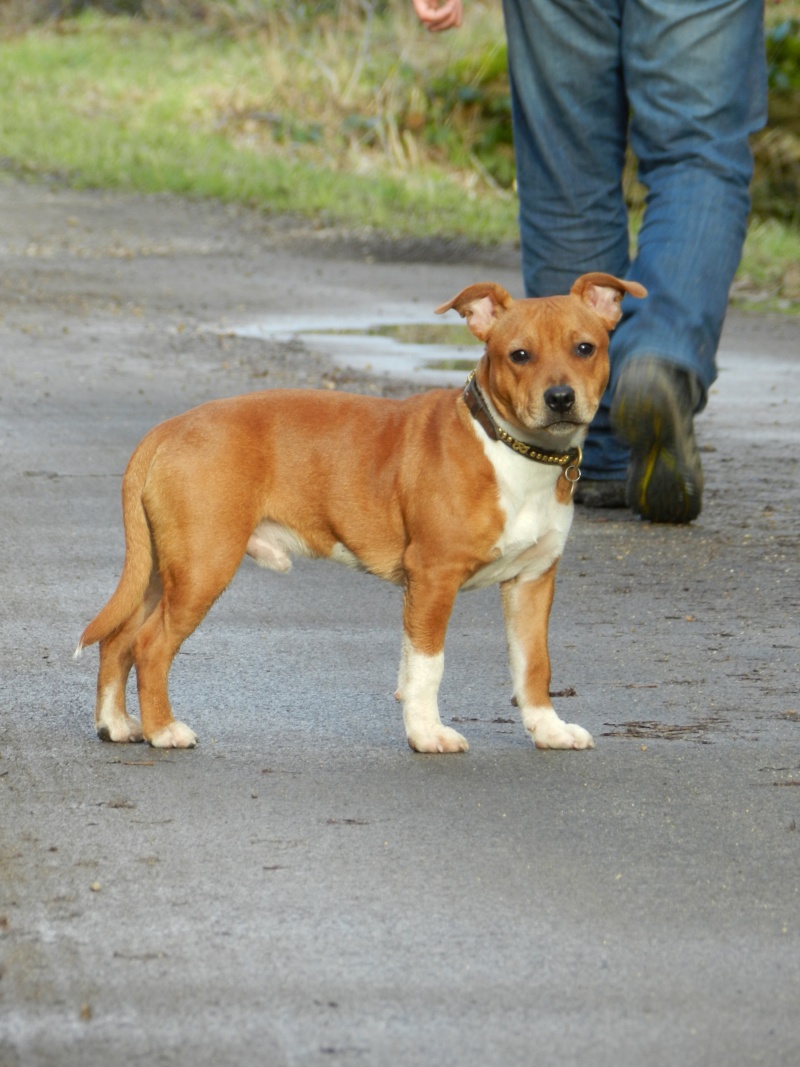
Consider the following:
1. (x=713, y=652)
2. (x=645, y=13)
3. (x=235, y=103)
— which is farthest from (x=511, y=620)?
(x=235, y=103)

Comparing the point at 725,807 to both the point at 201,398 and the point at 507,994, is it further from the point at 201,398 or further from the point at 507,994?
the point at 201,398

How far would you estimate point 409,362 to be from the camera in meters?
9.36

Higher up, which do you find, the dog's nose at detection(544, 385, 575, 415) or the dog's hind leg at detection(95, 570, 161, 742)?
the dog's nose at detection(544, 385, 575, 415)

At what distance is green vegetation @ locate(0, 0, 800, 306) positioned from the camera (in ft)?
50.1

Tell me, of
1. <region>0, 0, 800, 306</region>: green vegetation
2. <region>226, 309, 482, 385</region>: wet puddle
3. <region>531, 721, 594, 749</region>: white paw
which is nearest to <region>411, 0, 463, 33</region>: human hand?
<region>531, 721, 594, 749</region>: white paw

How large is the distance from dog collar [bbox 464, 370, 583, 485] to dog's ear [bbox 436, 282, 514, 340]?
0.15m

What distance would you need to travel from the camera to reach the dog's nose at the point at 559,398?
3.75m

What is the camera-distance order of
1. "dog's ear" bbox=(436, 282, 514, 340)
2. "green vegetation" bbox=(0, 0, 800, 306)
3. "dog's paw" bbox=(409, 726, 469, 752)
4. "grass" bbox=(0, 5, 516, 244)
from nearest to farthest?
"dog's paw" bbox=(409, 726, 469, 752) → "dog's ear" bbox=(436, 282, 514, 340) → "green vegetation" bbox=(0, 0, 800, 306) → "grass" bbox=(0, 5, 516, 244)

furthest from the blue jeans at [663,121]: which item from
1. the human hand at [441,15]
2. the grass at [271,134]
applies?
the grass at [271,134]

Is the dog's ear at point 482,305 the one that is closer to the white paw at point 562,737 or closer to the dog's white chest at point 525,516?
the dog's white chest at point 525,516

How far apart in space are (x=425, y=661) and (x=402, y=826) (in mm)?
587

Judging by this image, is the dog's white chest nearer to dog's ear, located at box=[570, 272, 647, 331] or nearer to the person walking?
dog's ear, located at box=[570, 272, 647, 331]

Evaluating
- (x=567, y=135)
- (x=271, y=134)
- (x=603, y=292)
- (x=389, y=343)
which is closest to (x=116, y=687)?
(x=603, y=292)

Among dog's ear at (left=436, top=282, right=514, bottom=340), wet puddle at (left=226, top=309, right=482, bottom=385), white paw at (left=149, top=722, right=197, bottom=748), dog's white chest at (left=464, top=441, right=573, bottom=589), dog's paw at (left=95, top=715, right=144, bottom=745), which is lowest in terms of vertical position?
wet puddle at (left=226, top=309, right=482, bottom=385)
